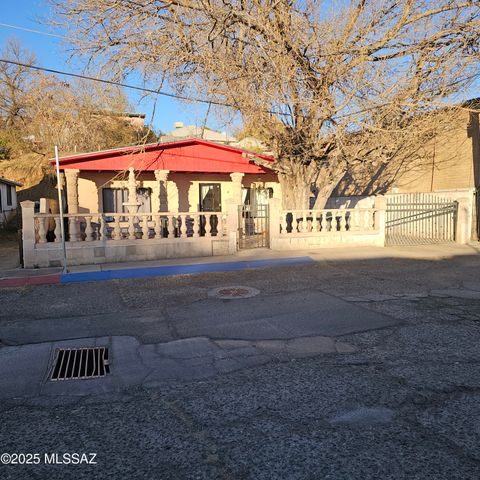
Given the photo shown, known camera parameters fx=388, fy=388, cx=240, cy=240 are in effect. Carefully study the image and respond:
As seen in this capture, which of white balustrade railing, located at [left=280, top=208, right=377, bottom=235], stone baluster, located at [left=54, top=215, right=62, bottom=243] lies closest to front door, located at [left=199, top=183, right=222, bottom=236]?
white balustrade railing, located at [left=280, top=208, right=377, bottom=235]

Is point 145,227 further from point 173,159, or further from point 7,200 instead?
point 7,200

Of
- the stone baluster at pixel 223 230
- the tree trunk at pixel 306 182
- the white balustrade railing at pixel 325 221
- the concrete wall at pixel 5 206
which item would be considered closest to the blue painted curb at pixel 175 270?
the stone baluster at pixel 223 230

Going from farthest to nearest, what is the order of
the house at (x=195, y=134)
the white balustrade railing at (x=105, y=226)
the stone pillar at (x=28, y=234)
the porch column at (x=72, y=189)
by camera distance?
the house at (x=195, y=134) → the porch column at (x=72, y=189) → the white balustrade railing at (x=105, y=226) → the stone pillar at (x=28, y=234)

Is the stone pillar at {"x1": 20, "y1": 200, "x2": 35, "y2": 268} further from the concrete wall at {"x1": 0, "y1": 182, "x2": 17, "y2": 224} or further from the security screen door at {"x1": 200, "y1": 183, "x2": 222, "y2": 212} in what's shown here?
the concrete wall at {"x1": 0, "y1": 182, "x2": 17, "y2": 224}

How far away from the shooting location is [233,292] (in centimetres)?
759

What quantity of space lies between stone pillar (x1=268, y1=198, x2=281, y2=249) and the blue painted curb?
169cm

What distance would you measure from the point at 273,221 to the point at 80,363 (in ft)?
31.2

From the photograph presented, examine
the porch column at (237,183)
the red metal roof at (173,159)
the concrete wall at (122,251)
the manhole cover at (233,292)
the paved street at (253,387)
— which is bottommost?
the paved street at (253,387)

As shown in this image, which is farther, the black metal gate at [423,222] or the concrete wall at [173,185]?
the concrete wall at [173,185]

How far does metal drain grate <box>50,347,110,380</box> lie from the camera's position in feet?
12.9

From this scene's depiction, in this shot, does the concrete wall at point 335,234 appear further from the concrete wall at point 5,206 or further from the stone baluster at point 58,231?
the concrete wall at point 5,206

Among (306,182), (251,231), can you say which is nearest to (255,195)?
(251,231)

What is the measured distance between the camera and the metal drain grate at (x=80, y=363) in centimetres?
394

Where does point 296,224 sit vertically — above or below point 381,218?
below
